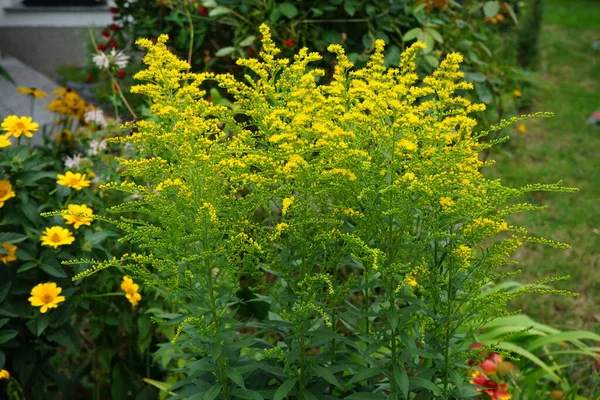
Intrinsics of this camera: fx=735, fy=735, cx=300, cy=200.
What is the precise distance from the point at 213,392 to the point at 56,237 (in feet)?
3.33

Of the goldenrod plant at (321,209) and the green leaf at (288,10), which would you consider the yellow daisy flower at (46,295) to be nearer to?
the goldenrod plant at (321,209)

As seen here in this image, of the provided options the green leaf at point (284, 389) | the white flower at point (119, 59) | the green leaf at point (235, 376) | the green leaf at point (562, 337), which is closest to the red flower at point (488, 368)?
the green leaf at point (562, 337)

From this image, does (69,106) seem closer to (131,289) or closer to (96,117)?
(96,117)

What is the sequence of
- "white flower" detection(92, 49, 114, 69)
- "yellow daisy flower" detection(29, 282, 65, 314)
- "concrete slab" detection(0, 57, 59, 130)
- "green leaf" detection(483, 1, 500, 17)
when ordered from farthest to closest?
1. "concrete slab" detection(0, 57, 59, 130)
2. "green leaf" detection(483, 1, 500, 17)
3. "white flower" detection(92, 49, 114, 69)
4. "yellow daisy flower" detection(29, 282, 65, 314)

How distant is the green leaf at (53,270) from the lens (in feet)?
8.55

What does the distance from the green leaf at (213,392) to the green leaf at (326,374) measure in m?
0.25

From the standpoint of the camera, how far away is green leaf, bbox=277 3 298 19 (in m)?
3.42

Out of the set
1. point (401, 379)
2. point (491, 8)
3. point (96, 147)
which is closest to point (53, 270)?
point (96, 147)

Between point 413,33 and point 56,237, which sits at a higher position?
point 413,33

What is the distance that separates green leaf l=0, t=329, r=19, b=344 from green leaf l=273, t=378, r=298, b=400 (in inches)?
45.0

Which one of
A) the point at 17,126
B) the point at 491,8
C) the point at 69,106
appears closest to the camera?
the point at 17,126

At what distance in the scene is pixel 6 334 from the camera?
2.58 metres

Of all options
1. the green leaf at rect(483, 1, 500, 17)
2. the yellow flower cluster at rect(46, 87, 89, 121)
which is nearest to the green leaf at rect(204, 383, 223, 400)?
the yellow flower cluster at rect(46, 87, 89, 121)

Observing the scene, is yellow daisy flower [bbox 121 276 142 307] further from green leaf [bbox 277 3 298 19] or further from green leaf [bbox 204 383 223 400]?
green leaf [bbox 277 3 298 19]
